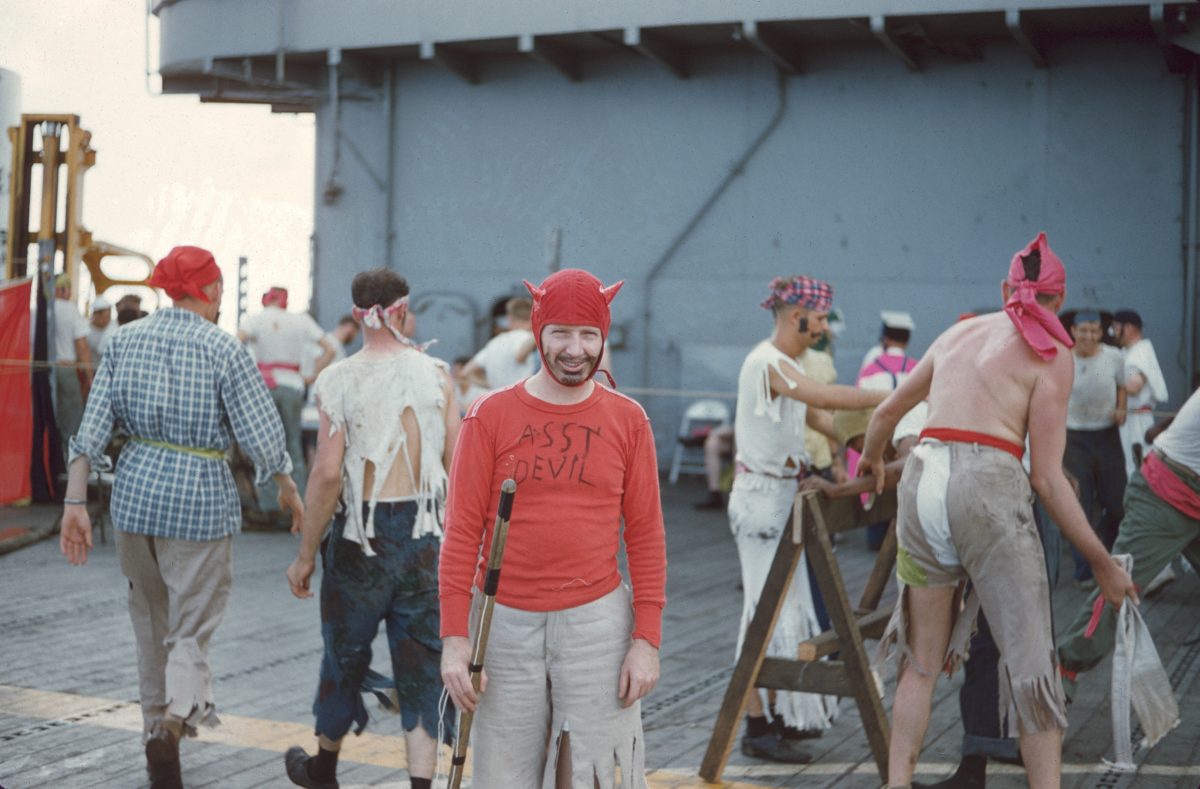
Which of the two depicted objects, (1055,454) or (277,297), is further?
(277,297)

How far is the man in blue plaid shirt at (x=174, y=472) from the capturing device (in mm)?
5168

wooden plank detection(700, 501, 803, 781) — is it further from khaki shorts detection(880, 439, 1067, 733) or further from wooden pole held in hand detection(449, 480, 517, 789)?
wooden pole held in hand detection(449, 480, 517, 789)

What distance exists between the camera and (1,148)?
520 inches

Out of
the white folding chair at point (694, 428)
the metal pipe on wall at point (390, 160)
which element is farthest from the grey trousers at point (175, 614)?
the metal pipe on wall at point (390, 160)

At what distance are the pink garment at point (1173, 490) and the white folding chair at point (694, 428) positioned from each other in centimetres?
970

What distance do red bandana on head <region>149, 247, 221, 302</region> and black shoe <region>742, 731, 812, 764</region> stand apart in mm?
2804

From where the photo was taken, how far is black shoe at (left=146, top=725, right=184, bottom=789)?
16.8 ft

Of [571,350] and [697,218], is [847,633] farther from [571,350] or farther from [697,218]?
[697,218]

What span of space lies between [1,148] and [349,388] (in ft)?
31.9

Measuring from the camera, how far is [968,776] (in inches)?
213

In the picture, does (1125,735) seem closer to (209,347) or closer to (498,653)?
(498,653)

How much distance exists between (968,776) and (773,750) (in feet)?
2.69

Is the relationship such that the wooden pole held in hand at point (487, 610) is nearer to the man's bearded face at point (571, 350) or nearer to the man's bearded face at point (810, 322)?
the man's bearded face at point (571, 350)

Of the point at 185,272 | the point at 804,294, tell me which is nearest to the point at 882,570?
the point at 804,294
